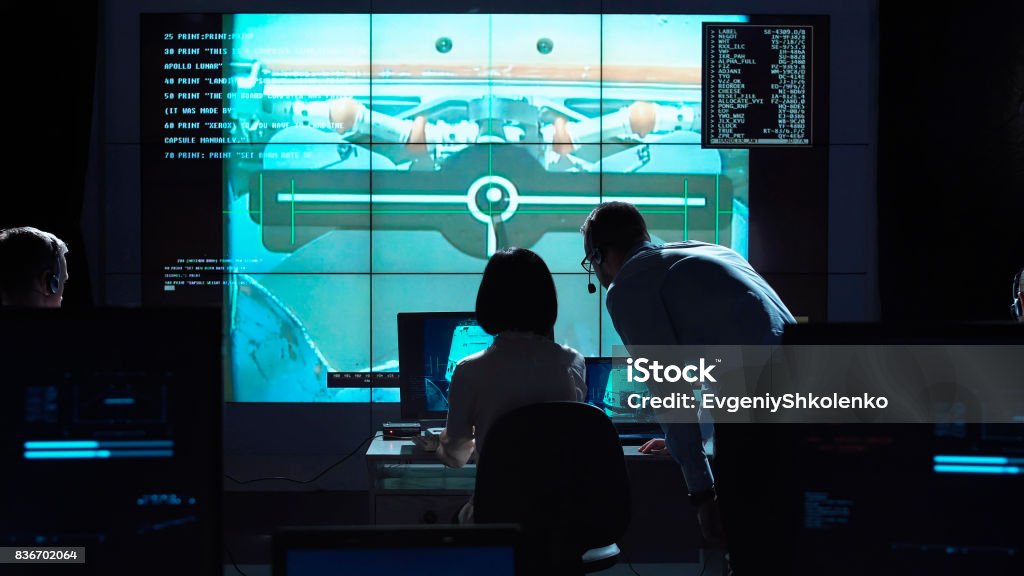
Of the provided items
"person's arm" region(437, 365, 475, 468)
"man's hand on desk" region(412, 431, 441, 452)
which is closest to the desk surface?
"man's hand on desk" region(412, 431, 441, 452)

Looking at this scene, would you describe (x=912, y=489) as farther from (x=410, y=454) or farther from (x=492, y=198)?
(x=492, y=198)

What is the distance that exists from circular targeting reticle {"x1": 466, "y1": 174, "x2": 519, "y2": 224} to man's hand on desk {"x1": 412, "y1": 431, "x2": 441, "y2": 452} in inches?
72.4

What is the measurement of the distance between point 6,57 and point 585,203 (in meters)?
3.07

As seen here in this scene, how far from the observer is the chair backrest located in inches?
72.2

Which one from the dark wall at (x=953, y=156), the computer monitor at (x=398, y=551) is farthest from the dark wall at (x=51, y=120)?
the dark wall at (x=953, y=156)

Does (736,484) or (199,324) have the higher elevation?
(199,324)

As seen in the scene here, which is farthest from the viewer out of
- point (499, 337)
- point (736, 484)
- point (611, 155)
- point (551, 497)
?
point (611, 155)

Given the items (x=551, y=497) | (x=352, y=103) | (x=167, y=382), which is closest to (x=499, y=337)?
(x=551, y=497)

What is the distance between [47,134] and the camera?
4070 mm

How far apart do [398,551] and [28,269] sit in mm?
1840

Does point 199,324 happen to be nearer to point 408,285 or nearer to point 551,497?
point 551,497

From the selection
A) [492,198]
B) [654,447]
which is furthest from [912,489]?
[492,198]

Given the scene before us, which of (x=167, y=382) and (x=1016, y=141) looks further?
(x=1016, y=141)

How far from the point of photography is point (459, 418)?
2.05 metres
